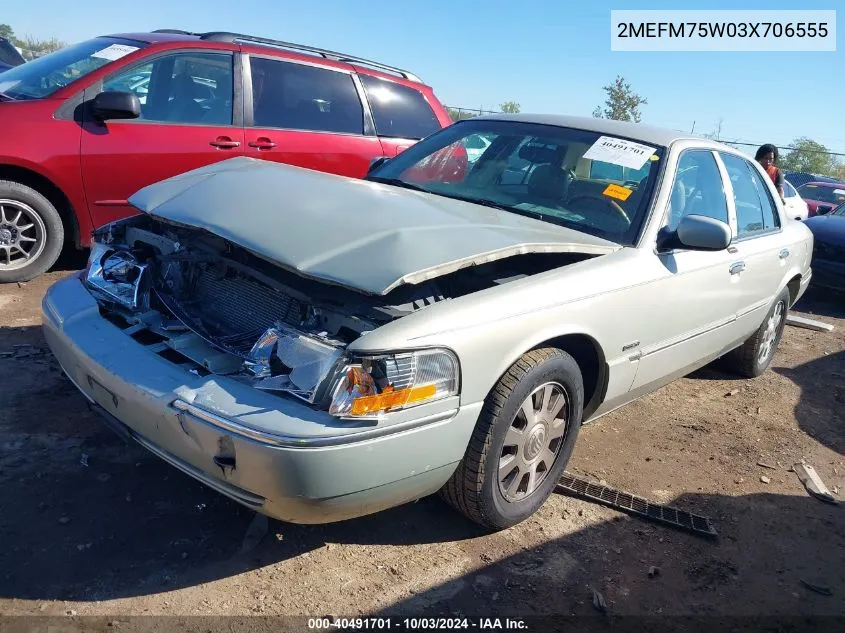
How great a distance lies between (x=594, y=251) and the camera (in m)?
3.03

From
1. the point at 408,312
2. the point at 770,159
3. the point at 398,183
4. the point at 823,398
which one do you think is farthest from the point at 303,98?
the point at 770,159

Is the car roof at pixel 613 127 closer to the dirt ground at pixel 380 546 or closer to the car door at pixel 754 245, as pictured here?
the car door at pixel 754 245

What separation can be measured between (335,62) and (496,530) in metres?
4.56

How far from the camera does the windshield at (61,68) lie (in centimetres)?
501

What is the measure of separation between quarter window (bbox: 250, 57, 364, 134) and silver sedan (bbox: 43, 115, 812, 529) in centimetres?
213

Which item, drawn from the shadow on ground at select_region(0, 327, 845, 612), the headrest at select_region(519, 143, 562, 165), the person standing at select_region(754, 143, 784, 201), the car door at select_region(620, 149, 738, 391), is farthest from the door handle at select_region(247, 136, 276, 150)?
the person standing at select_region(754, 143, 784, 201)

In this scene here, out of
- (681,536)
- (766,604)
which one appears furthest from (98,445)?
(766,604)

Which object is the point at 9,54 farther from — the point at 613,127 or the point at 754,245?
the point at 754,245

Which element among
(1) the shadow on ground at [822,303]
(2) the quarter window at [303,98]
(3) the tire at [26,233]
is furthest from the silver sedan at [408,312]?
(1) the shadow on ground at [822,303]

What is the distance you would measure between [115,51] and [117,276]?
2.83m

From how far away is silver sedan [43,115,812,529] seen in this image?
2.23 meters

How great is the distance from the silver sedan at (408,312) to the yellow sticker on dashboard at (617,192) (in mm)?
14

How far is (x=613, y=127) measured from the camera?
389 cm

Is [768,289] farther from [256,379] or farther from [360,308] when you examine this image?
[256,379]
